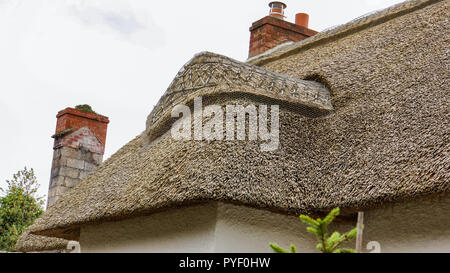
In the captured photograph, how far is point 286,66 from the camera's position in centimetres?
787

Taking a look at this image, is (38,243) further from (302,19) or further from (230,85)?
(302,19)

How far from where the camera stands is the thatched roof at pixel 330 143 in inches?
193

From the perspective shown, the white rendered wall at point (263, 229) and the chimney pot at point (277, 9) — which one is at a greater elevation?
the chimney pot at point (277, 9)

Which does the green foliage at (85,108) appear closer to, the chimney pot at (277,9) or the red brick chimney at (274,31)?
the red brick chimney at (274,31)

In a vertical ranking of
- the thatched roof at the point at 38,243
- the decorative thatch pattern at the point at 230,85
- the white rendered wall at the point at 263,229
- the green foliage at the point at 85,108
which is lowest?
the white rendered wall at the point at 263,229

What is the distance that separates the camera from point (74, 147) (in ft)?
33.9

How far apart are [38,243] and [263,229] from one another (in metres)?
4.78

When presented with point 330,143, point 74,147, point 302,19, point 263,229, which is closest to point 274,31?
point 302,19

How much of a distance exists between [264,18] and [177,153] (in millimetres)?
5099

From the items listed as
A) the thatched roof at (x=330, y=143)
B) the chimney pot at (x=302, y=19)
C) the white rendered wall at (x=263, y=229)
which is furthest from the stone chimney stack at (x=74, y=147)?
the white rendered wall at (x=263, y=229)

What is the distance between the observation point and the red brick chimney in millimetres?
10320

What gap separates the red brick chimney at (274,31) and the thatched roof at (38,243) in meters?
4.13

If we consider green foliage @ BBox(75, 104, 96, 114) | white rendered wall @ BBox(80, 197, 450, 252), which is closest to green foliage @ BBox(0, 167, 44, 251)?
green foliage @ BBox(75, 104, 96, 114)

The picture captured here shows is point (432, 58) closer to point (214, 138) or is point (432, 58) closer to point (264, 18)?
point (214, 138)
